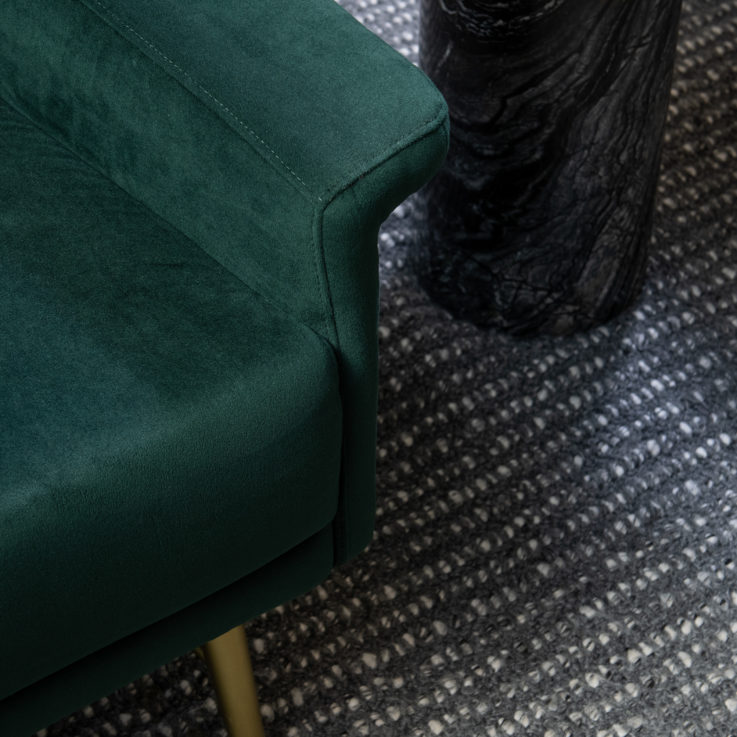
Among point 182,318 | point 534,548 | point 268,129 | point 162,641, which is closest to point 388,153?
point 268,129

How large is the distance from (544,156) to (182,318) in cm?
58

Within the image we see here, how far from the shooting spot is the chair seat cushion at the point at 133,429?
0.77m

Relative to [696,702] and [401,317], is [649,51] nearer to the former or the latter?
[401,317]

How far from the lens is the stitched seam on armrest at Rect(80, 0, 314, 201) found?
2.62 feet

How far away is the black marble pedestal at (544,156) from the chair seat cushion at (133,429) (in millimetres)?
471

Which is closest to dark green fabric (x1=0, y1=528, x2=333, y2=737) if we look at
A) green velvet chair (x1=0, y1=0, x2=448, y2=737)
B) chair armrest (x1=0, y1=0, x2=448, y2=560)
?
green velvet chair (x1=0, y1=0, x2=448, y2=737)

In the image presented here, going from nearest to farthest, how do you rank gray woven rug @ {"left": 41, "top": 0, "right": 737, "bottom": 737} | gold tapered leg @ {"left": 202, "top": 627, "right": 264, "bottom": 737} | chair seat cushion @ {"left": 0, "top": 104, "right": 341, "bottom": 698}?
chair seat cushion @ {"left": 0, "top": 104, "right": 341, "bottom": 698} < gold tapered leg @ {"left": 202, "top": 627, "right": 264, "bottom": 737} < gray woven rug @ {"left": 41, "top": 0, "right": 737, "bottom": 737}

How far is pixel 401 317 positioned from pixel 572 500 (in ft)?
1.12

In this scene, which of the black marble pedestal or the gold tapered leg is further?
the black marble pedestal

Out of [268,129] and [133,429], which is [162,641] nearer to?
[133,429]

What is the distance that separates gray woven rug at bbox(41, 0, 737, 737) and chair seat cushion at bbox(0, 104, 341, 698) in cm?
31

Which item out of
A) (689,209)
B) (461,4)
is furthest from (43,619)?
(689,209)

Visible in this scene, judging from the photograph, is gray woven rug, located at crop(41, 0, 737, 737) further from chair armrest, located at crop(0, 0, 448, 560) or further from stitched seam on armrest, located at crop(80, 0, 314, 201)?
stitched seam on armrest, located at crop(80, 0, 314, 201)

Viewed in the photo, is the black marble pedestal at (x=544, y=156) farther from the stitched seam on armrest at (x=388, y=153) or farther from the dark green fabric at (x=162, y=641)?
the dark green fabric at (x=162, y=641)
